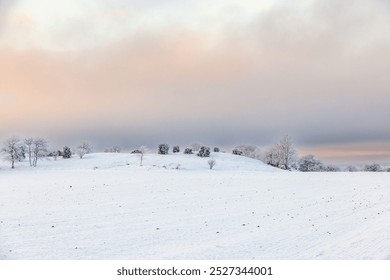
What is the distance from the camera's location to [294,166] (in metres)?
130

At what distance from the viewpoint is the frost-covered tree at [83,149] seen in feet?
391

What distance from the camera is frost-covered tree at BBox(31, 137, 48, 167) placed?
343 feet

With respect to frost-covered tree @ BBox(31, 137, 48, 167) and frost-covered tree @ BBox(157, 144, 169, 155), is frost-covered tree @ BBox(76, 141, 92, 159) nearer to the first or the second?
frost-covered tree @ BBox(31, 137, 48, 167)

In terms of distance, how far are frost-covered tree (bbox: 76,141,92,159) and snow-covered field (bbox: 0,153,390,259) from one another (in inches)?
3138

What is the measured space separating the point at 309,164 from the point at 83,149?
73351 mm

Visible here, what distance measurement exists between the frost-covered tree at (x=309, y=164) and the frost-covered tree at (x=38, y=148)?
80009mm

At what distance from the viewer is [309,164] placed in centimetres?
13938

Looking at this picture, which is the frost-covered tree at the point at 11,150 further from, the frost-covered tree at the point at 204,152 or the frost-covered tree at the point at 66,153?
the frost-covered tree at the point at 204,152

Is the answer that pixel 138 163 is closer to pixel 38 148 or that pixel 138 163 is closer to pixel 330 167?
pixel 38 148

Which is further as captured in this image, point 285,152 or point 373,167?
point 373,167

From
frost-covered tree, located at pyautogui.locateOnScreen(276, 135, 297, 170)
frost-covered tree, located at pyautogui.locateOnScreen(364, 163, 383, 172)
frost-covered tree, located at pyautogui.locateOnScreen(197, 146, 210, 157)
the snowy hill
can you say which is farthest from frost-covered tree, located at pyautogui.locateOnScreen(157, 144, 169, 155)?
frost-covered tree, located at pyautogui.locateOnScreen(364, 163, 383, 172)

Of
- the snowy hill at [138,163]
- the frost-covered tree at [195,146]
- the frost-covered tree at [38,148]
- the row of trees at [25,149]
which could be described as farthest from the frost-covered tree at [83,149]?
the frost-covered tree at [195,146]

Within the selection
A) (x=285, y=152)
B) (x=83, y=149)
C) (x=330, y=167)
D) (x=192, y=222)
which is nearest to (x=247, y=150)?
(x=330, y=167)
